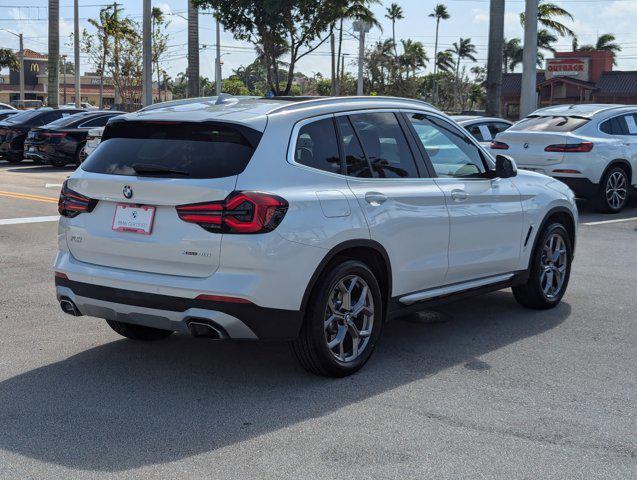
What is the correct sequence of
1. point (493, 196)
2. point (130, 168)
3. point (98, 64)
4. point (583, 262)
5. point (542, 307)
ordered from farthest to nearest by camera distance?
1. point (98, 64)
2. point (583, 262)
3. point (542, 307)
4. point (493, 196)
5. point (130, 168)

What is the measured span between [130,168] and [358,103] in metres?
1.61

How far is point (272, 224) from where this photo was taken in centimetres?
506

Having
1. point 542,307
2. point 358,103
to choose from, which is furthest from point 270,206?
point 542,307

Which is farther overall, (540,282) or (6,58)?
(6,58)

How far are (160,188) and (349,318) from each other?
141 centimetres

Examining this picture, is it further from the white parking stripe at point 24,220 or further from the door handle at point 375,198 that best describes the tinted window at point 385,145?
the white parking stripe at point 24,220

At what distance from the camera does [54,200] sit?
15.6m

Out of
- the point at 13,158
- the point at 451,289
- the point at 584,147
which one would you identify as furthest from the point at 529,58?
the point at 451,289

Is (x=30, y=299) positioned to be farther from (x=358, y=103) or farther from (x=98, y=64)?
(x=98, y=64)

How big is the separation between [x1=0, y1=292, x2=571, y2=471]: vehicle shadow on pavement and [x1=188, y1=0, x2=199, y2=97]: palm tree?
25833 mm

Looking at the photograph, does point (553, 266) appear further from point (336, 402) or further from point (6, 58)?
point (6, 58)

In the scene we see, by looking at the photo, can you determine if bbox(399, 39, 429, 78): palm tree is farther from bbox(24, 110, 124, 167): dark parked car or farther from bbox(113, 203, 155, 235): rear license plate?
bbox(113, 203, 155, 235): rear license plate

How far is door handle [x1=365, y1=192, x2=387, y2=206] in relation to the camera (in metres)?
5.68

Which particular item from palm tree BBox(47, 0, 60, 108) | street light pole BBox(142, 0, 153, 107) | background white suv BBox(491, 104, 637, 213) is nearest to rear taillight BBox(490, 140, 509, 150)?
background white suv BBox(491, 104, 637, 213)
